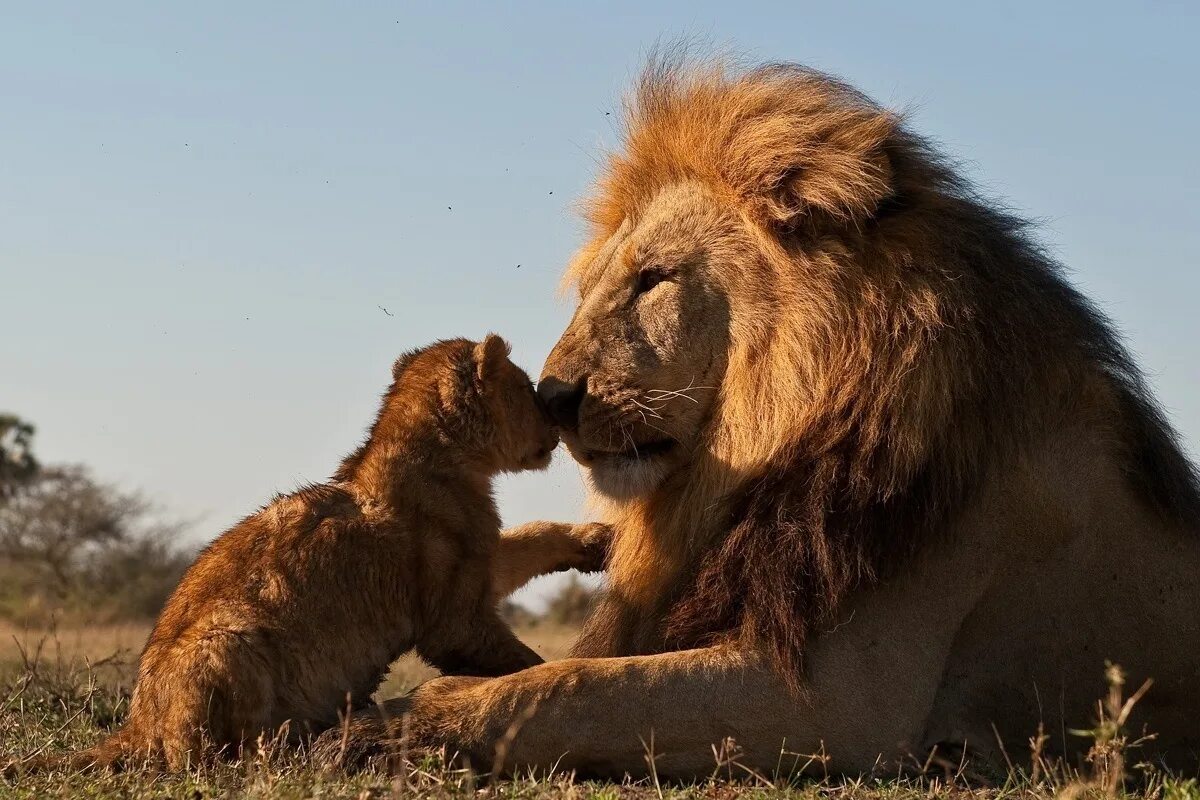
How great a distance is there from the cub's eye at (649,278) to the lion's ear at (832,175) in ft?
1.30

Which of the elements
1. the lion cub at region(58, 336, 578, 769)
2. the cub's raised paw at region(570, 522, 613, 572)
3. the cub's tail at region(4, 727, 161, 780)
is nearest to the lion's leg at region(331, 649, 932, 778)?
the lion cub at region(58, 336, 578, 769)

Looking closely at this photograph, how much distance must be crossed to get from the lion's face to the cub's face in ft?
0.42

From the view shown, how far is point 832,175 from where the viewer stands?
15.3 feet

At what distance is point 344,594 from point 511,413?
Result: 89 centimetres

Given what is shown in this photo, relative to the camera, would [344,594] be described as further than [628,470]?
No

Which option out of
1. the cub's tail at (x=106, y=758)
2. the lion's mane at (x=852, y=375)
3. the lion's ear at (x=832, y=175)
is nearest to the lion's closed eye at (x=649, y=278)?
the lion's mane at (x=852, y=375)

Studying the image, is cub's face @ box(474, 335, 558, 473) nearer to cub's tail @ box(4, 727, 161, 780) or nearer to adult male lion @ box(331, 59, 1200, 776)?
adult male lion @ box(331, 59, 1200, 776)

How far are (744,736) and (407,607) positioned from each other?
1009 millimetres

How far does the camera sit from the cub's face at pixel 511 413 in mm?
4855

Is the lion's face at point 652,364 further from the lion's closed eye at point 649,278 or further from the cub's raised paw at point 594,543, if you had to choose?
the cub's raised paw at point 594,543

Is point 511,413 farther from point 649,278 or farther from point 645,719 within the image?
point 645,719

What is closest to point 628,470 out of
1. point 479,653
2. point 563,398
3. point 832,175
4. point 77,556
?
point 563,398

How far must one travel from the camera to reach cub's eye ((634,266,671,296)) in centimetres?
495

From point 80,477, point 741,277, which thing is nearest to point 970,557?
point 741,277
